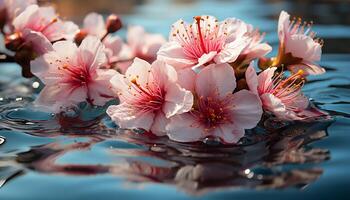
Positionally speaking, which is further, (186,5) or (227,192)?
(186,5)

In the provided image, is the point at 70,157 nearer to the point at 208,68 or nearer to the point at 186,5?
the point at 208,68

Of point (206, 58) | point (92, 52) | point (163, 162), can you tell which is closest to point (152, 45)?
point (92, 52)

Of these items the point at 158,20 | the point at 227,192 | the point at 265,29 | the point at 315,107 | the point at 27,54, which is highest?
the point at 158,20

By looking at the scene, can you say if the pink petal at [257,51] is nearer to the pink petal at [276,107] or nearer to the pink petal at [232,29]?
the pink petal at [232,29]

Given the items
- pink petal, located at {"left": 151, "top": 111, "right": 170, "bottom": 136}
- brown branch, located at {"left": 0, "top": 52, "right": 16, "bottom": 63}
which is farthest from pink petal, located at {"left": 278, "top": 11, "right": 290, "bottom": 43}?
brown branch, located at {"left": 0, "top": 52, "right": 16, "bottom": 63}

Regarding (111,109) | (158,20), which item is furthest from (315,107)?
(158,20)

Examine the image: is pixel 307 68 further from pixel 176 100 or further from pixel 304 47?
pixel 176 100
